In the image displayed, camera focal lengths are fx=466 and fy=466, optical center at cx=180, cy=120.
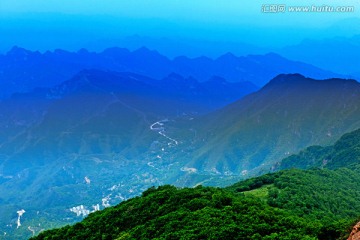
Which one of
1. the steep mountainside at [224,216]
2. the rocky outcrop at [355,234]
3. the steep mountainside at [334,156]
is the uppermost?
the steep mountainside at [334,156]

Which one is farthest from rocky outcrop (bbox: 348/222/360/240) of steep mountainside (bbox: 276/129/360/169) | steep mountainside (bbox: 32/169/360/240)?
steep mountainside (bbox: 276/129/360/169)

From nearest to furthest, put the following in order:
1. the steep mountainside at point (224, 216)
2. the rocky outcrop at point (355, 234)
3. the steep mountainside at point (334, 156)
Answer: the rocky outcrop at point (355, 234)
the steep mountainside at point (224, 216)
the steep mountainside at point (334, 156)

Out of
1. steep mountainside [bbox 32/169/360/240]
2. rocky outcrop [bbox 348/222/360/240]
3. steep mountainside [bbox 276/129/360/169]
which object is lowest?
rocky outcrop [bbox 348/222/360/240]

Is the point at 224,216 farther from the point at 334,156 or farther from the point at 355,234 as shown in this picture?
the point at 334,156

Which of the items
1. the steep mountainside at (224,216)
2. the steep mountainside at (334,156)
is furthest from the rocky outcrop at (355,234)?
the steep mountainside at (334,156)

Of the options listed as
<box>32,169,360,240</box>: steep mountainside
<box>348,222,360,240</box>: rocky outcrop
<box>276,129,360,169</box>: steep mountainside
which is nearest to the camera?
<box>348,222,360,240</box>: rocky outcrop

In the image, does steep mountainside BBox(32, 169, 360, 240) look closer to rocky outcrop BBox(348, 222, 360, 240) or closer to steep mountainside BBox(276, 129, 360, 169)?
rocky outcrop BBox(348, 222, 360, 240)

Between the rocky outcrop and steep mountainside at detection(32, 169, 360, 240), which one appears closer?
the rocky outcrop

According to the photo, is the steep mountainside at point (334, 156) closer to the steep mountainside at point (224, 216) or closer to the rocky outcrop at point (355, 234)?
the steep mountainside at point (224, 216)

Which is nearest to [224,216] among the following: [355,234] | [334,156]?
[355,234]

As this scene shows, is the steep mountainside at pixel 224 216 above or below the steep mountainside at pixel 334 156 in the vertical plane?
below

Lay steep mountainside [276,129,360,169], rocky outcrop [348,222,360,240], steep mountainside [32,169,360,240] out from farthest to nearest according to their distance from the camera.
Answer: steep mountainside [276,129,360,169] → steep mountainside [32,169,360,240] → rocky outcrop [348,222,360,240]
